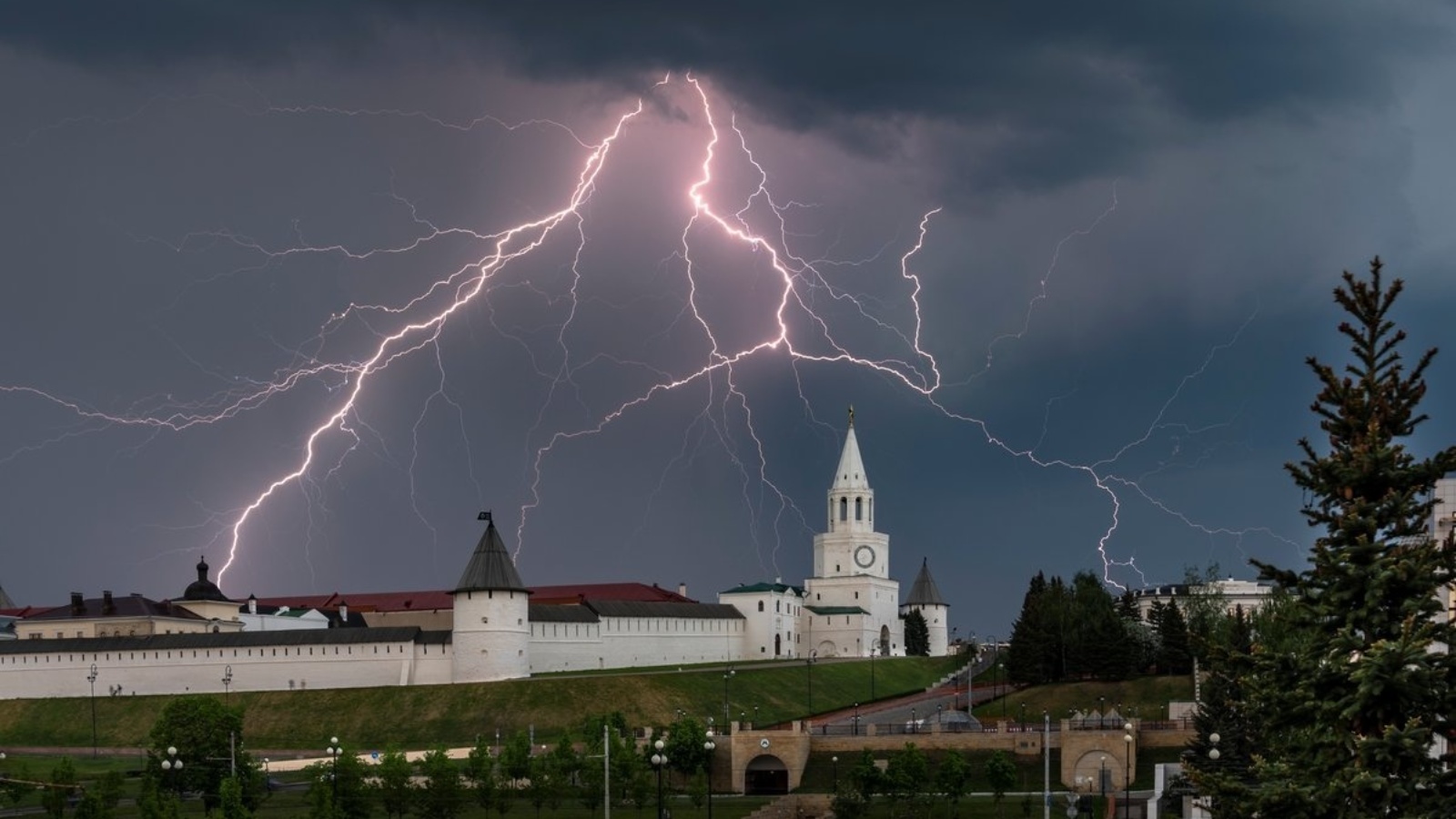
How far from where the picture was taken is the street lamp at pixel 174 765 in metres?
61.0

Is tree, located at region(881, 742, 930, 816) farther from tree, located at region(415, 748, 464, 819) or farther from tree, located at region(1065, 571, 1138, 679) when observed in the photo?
tree, located at region(1065, 571, 1138, 679)

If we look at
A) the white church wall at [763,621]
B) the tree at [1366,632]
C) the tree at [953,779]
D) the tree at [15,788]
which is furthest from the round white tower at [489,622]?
the tree at [1366,632]

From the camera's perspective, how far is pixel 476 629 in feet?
321

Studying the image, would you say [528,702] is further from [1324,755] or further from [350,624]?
[1324,755]

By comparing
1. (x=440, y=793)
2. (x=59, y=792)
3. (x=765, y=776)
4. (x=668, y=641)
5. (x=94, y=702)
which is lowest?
(x=765, y=776)

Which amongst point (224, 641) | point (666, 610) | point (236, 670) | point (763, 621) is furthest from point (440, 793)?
point (763, 621)

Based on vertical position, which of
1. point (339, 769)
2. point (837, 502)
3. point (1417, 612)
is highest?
point (837, 502)

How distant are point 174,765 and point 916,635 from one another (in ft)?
259

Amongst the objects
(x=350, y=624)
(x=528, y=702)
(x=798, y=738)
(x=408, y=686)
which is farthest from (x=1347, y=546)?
(x=350, y=624)

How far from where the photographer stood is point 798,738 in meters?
69.2

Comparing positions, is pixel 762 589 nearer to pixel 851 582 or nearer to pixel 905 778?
pixel 851 582

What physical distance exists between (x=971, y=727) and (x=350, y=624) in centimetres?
6260

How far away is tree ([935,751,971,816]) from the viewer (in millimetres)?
60062

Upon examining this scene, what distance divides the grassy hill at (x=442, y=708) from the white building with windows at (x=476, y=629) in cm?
278
